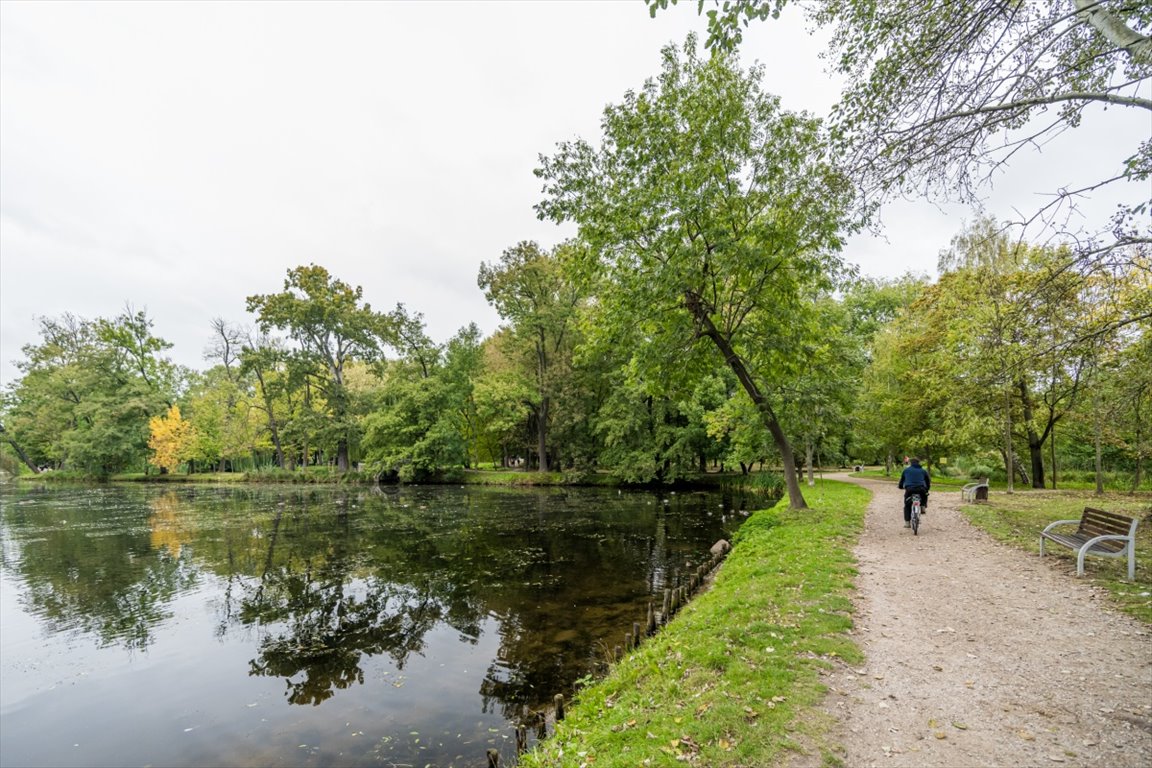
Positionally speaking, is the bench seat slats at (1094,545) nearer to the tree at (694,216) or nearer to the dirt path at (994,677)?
the dirt path at (994,677)

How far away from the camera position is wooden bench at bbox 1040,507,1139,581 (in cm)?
743

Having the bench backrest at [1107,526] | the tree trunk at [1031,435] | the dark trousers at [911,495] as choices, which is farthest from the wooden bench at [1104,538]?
the tree trunk at [1031,435]

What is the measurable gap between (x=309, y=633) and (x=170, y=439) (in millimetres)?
56323

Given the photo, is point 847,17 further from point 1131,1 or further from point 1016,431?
point 1016,431

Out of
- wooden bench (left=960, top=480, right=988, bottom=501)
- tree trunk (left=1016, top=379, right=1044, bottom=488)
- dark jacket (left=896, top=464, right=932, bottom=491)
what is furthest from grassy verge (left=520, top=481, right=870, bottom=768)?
tree trunk (left=1016, top=379, right=1044, bottom=488)

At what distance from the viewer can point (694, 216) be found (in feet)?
42.7

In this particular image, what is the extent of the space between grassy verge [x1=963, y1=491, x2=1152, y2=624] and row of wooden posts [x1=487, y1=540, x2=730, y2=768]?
604 cm

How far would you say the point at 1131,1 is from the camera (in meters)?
5.45

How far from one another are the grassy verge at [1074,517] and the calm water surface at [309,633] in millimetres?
7224

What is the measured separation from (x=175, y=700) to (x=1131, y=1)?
1544cm

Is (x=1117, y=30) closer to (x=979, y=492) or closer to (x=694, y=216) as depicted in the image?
(x=694, y=216)

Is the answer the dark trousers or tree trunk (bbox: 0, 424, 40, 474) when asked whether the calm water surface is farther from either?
tree trunk (bbox: 0, 424, 40, 474)

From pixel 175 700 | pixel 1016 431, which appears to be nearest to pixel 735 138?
pixel 175 700

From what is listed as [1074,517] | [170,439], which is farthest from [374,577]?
[170,439]
